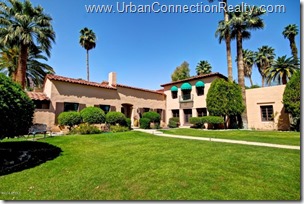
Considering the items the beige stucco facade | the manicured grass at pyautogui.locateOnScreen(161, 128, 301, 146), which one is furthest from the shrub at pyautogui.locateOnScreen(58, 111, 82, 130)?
the manicured grass at pyautogui.locateOnScreen(161, 128, 301, 146)

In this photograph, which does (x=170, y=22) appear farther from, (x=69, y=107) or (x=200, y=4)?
(x=69, y=107)

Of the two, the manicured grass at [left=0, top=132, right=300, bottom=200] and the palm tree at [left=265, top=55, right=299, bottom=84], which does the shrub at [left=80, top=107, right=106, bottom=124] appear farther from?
the palm tree at [left=265, top=55, right=299, bottom=84]

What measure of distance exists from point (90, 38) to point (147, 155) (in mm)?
29219

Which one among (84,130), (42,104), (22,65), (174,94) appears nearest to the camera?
(84,130)

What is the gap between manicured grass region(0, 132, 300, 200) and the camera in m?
3.81

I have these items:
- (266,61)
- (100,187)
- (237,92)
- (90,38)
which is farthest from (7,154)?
(266,61)

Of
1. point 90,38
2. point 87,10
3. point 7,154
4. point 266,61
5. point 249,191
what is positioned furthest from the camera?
point 266,61

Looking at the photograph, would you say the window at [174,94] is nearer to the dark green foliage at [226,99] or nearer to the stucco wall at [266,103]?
the dark green foliage at [226,99]

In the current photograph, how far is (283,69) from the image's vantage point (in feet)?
82.4

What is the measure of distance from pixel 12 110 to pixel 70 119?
29.3ft

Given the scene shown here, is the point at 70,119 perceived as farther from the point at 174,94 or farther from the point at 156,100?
the point at 174,94

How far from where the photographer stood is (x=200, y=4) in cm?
643

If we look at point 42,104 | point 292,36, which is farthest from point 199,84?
point 292,36

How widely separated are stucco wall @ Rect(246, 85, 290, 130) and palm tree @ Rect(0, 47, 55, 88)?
24.1 metres
